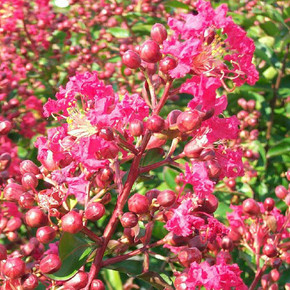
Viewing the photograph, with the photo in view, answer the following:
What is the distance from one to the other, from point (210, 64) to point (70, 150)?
0.49 m

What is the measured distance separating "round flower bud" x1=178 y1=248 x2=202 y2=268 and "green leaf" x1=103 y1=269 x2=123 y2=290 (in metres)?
0.72

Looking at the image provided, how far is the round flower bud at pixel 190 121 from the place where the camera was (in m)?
1.20

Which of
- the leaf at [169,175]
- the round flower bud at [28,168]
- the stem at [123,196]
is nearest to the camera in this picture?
the stem at [123,196]

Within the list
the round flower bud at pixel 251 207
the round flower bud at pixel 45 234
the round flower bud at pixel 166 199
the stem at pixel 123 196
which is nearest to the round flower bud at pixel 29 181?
the round flower bud at pixel 45 234

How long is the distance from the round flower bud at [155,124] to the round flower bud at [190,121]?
52 mm

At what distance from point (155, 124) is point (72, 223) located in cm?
33

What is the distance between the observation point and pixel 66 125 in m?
1.45

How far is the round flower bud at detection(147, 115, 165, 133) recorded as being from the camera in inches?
47.9

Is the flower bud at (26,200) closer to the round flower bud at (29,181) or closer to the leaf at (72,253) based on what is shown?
the round flower bud at (29,181)

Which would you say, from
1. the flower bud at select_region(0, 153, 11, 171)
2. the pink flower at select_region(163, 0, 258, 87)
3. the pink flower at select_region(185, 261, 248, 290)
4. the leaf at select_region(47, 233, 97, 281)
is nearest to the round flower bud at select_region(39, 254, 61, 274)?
the leaf at select_region(47, 233, 97, 281)

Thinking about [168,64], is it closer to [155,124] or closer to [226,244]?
[155,124]

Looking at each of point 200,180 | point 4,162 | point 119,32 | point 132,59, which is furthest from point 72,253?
point 119,32

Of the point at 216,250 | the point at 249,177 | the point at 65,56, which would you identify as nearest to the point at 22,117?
the point at 65,56

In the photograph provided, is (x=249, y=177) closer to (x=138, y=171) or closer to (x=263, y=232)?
(x=263, y=232)
